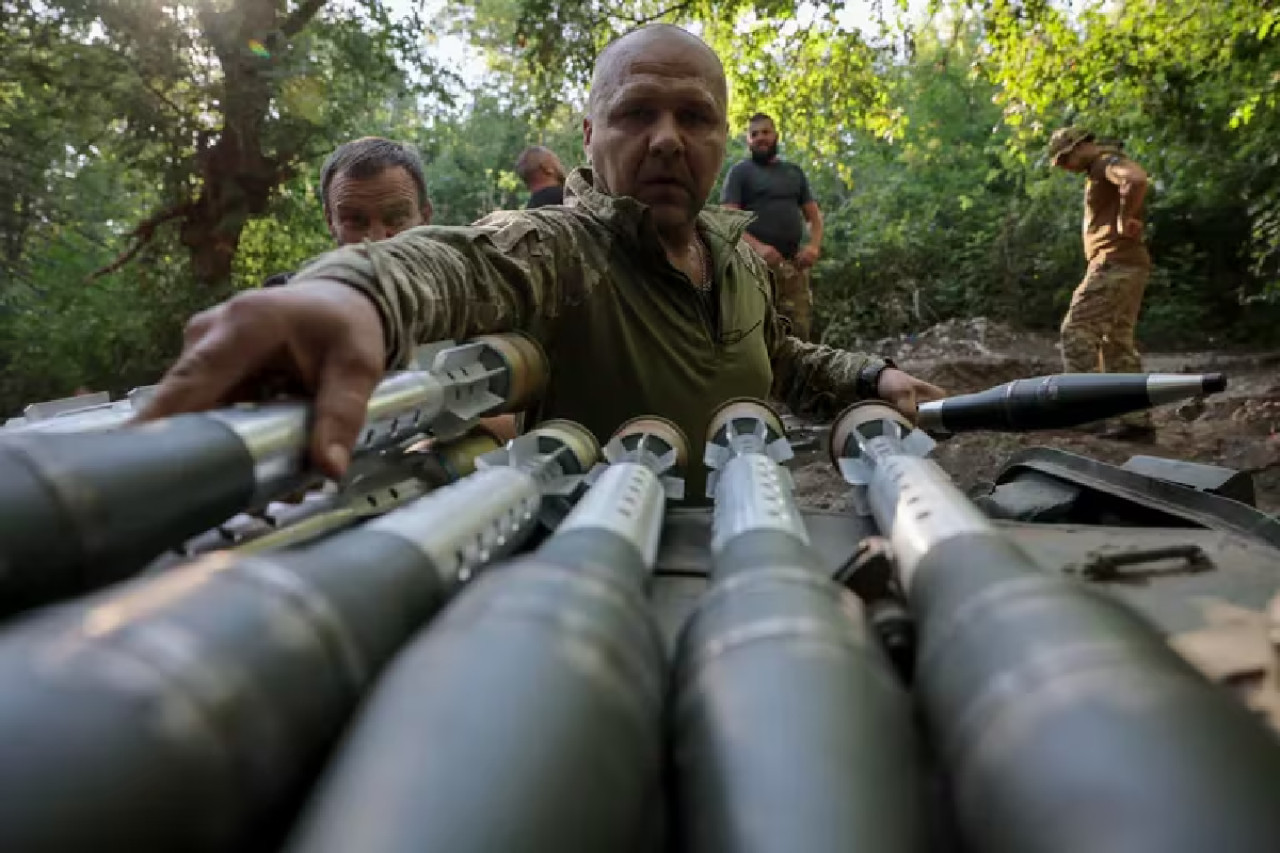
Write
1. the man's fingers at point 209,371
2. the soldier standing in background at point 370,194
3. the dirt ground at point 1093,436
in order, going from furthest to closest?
the dirt ground at point 1093,436
the soldier standing in background at point 370,194
the man's fingers at point 209,371

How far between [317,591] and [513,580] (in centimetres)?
16

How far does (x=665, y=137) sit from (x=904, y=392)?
44.7 inches

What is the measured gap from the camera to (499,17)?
22.5 metres

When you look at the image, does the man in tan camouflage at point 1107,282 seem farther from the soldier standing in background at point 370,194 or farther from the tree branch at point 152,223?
the tree branch at point 152,223

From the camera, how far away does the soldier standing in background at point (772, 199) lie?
852cm

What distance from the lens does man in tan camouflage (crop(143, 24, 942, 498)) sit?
2.06 metres

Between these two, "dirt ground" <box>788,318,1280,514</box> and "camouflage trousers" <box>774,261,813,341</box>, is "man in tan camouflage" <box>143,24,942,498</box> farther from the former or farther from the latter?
"camouflage trousers" <box>774,261,813,341</box>

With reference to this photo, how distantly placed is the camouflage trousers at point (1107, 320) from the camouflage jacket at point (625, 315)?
15.0ft

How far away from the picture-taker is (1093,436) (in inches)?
273

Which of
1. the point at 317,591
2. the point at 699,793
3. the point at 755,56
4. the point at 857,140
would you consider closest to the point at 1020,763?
the point at 699,793

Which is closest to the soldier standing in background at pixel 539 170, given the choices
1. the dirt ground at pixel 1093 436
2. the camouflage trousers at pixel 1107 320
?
the dirt ground at pixel 1093 436

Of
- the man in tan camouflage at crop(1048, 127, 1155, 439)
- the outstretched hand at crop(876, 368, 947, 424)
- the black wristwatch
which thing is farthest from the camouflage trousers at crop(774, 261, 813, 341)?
the outstretched hand at crop(876, 368, 947, 424)

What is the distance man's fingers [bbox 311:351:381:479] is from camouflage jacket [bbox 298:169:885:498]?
60 cm

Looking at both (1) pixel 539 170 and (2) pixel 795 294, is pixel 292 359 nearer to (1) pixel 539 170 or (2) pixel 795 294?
(1) pixel 539 170
